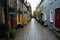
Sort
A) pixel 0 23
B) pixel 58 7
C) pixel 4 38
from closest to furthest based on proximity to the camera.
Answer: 1. pixel 4 38
2. pixel 0 23
3. pixel 58 7

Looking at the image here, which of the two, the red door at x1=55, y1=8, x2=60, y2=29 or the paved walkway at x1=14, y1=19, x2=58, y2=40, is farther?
the red door at x1=55, y1=8, x2=60, y2=29

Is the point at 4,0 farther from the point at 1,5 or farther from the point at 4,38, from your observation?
the point at 4,38

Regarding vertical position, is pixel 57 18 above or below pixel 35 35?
above

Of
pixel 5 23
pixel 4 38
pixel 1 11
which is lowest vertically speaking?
pixel 4 38

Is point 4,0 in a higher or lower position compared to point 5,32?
higher

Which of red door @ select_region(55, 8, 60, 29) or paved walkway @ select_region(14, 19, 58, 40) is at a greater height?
red door @ select_region(55, 8, 60, 29)

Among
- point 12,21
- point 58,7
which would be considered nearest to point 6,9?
point 12,21

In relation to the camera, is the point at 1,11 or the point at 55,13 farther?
the point at 55,13

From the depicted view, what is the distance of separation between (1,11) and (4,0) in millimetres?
1592

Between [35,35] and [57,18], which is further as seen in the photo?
[57,18]

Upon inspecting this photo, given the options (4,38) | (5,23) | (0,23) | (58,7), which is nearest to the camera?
(4,38)

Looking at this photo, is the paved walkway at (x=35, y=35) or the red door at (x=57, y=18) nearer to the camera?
the paved walkway at (x=35, y=35)

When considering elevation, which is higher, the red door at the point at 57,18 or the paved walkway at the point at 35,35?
the red door at the point at 57,18

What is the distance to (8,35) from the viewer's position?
57.9 feet
